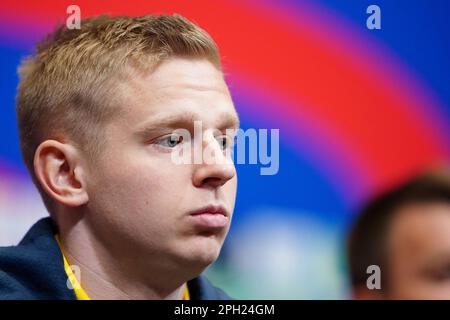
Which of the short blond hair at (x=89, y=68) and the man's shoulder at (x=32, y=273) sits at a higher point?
the short blond hair at (x=89, y=68)

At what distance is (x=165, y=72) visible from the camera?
1561 mm

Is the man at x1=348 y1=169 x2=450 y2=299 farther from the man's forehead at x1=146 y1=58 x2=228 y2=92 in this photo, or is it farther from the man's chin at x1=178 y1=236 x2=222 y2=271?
the man's forehead at x1=146 y1=58 x2=228 y2=92

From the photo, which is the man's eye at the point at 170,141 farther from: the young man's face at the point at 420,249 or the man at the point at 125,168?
the young man's face at the point at 420,249

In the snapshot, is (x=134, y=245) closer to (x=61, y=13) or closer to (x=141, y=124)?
(x=141, y=124)

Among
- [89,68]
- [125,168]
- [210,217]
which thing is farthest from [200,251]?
[89,68]

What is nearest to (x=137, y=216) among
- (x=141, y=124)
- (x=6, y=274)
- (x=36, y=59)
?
(x=141, y=124)

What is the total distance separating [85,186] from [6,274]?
0.84 ft

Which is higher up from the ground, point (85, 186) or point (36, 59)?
point (36, 59)

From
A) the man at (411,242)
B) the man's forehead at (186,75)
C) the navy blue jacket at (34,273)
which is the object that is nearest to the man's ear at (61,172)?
the navy blue jacket at (34,273)

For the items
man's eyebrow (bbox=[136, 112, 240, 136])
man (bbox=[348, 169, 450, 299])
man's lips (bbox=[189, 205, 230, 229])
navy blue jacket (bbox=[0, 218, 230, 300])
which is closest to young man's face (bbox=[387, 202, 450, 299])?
man (bbox=[348, 169, 450, 299])

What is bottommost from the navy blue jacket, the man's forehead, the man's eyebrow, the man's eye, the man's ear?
the navy blue jacket

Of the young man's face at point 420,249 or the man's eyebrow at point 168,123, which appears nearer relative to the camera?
the young man's face at point 420,249

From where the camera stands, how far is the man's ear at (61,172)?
5.10 ft

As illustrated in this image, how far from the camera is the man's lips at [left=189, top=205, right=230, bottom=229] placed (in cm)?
149
